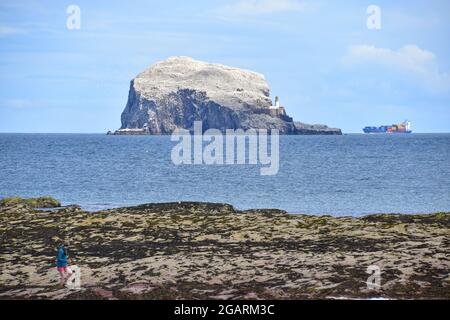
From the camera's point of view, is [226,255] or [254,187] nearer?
[226,255]

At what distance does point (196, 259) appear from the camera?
30.9 metres

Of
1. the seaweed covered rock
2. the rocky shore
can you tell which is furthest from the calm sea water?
the rocky shore

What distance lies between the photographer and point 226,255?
3162 cm

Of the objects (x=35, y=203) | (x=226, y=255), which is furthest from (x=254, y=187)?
(x=226, y=255)

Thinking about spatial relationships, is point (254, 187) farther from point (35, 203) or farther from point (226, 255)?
point (226, 255)

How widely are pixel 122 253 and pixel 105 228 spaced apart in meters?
7.10

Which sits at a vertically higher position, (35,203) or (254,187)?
(35,203)

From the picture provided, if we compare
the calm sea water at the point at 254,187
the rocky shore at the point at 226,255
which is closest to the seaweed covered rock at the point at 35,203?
the calm sea water at the point at 254,187

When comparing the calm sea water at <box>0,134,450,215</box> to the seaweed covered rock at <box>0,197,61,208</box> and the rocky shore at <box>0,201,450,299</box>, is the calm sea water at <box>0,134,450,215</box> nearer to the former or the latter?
the seaweed covered rock at <box>0,197,61,208</box>

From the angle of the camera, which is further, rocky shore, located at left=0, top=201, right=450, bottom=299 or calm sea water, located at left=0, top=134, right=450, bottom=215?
calm sea water, located at left=0, top=134, right=450, bottom=215

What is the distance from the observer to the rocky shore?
2603cm

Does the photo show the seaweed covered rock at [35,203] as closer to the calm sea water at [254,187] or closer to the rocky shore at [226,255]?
the calm sea water at [254,187]
